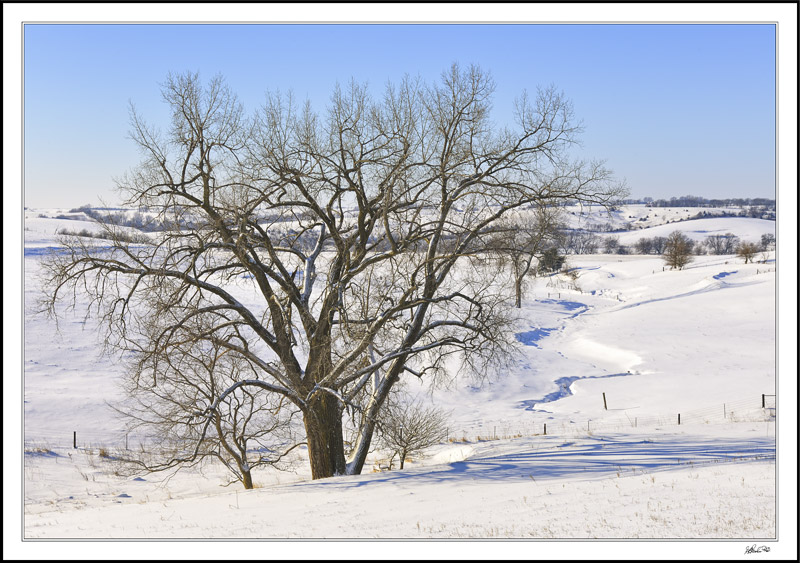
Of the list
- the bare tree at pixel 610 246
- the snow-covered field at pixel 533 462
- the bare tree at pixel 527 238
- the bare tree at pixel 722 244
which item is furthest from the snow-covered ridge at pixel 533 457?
the bare tree at pixel 610 246

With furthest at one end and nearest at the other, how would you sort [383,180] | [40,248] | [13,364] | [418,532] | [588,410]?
1. [40,248]
2. [588,410]
3. [383,180]
4. [13,364]
5. [418,532]

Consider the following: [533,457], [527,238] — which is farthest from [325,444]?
[527,238]

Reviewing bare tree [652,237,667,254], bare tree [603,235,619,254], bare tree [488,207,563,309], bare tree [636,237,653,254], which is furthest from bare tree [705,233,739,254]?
bare tree [488,207,563,309]

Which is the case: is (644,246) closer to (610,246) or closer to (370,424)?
(610,246)

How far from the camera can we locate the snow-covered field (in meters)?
9.55

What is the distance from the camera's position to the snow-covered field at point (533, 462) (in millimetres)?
9555

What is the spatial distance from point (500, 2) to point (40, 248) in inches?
1970

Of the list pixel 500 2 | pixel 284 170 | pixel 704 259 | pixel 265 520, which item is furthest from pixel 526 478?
pixel 704 259

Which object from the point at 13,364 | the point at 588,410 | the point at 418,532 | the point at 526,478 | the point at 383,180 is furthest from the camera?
the point at 588,410

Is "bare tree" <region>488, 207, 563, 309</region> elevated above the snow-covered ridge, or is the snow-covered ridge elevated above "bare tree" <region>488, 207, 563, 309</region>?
"bare tree" <region>488, 207, 563, 309</region>

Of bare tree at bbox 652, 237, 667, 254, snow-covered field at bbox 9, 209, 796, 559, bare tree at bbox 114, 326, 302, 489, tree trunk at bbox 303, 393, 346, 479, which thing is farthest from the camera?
bare tree at bbox 652, 237, 667, 254

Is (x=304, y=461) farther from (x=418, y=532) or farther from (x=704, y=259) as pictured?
(x=704, y=259)

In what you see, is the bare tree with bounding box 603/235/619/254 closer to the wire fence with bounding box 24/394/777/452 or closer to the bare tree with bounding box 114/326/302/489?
the wire fence with bounding box 24/394/777/452

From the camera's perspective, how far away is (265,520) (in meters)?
10.2
